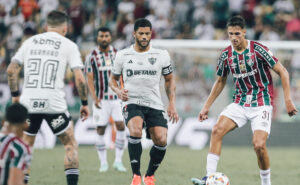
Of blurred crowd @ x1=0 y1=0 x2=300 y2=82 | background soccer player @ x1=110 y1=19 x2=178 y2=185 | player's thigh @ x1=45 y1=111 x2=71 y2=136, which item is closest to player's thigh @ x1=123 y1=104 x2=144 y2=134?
background soccer player @ x1=110 y1=19 x2=178 y2=185

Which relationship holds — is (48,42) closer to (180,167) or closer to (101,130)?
(101,130)

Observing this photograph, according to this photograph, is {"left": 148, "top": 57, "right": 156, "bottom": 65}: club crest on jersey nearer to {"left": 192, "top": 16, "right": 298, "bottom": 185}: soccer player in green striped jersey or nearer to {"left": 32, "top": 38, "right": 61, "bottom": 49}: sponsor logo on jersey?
{"left": 192, "top": 16, "right": 298, "bottom": 185}: soccer player in green striped jersey

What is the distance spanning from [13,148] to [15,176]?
11.0 inches

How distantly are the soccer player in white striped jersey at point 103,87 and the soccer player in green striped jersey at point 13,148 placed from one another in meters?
5.82

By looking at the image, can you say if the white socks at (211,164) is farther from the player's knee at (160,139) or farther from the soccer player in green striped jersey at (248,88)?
the player's knee at (160,139)

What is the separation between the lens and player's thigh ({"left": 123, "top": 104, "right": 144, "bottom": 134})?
8.95 metres

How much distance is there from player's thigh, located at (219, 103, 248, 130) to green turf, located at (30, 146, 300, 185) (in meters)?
1.57

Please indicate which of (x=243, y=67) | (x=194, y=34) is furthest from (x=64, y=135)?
(x=194, y=34)

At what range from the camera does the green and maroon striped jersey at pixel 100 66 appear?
12.0 m

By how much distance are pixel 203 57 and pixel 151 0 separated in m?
5.29

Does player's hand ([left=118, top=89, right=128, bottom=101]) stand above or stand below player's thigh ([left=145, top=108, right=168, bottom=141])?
above

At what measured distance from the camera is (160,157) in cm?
925

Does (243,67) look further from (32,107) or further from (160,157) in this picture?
(32,107)

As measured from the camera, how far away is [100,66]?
11969 mm
